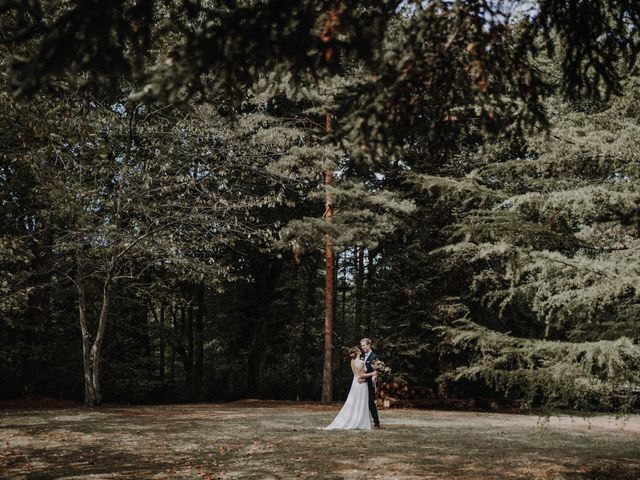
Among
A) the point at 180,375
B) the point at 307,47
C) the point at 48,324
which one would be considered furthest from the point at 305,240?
the point at 180,375

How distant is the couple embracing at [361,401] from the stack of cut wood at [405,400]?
353 inches

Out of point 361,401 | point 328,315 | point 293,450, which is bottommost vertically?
point 293,450

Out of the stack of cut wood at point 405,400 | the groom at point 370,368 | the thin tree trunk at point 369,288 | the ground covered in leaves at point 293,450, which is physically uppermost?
A: the thin tree trunk at point 369,288

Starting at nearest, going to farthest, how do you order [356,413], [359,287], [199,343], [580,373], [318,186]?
1. [580,373]
2. [356,413]
3. [318,186]
4. [199,343]
5. [359,287]

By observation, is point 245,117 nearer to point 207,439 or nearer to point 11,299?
point 11,299

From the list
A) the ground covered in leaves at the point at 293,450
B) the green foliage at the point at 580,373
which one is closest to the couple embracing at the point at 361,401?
the ground covered in leaves at the point at 293,450

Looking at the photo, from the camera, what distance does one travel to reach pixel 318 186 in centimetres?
1972

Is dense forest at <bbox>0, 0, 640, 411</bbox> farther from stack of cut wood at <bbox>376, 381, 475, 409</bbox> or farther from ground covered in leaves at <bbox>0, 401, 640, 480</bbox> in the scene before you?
ground covered in leaves at <bbox>0, 401, 640, 480</bbox>

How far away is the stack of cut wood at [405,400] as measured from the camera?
20.8 m

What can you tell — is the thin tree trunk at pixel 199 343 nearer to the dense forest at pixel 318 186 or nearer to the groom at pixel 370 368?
the dense forest at pixel 318 186

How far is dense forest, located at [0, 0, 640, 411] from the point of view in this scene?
153 inches

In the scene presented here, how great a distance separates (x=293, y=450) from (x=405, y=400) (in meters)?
13.2

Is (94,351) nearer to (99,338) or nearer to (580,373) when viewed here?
(99,338)

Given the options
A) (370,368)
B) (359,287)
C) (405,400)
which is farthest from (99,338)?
(359,287)
